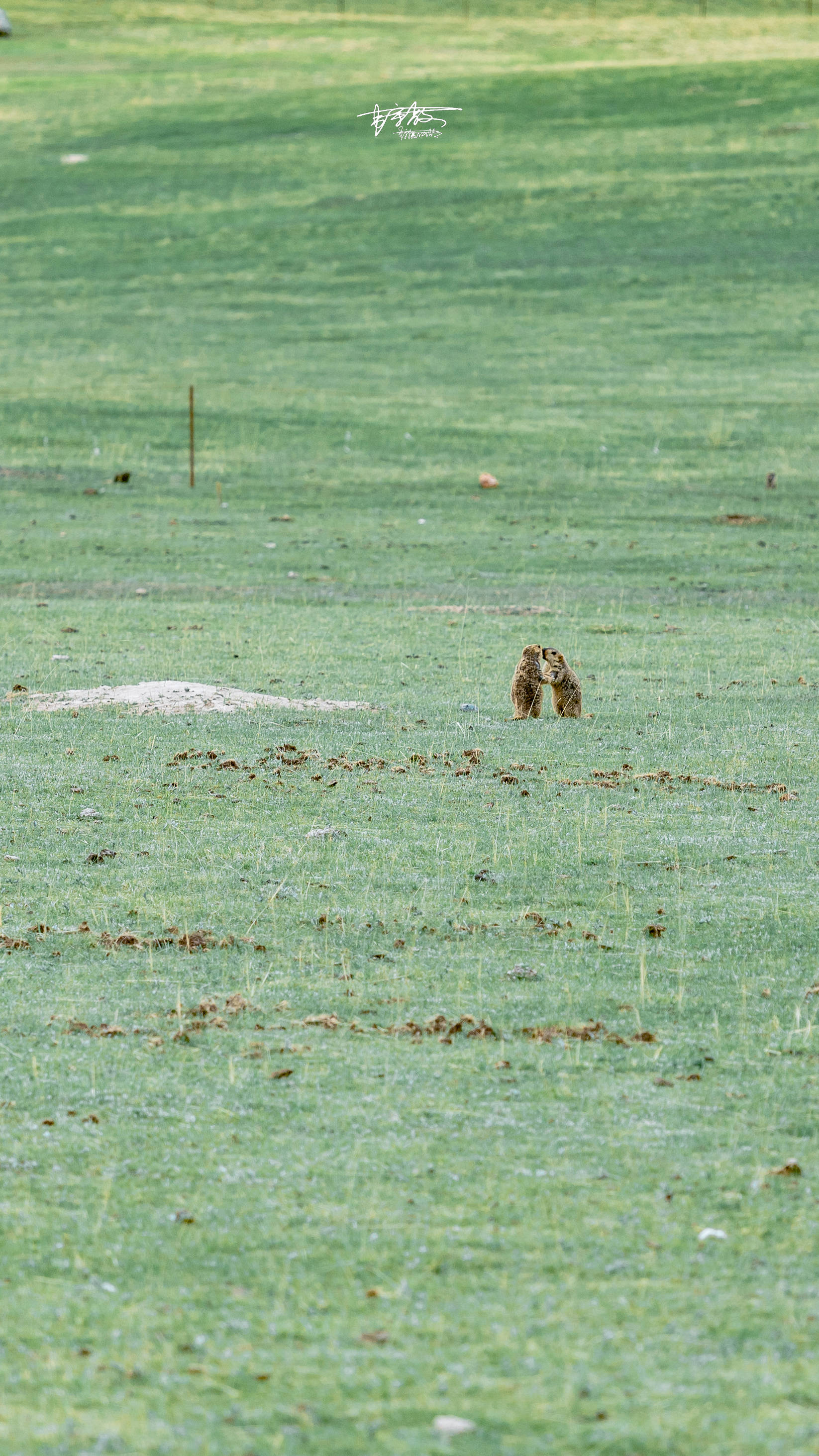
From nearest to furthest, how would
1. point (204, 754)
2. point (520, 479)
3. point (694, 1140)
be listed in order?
point (694, 1140) < point (204, 754) < point (520, 479)

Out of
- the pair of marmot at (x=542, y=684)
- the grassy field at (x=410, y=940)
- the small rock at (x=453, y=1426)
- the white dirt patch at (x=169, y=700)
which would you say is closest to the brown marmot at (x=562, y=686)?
the pair of marmot at (x=542, y=684)

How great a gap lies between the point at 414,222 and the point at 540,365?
16003 mm

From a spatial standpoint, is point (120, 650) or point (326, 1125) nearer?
point (326, 1125)

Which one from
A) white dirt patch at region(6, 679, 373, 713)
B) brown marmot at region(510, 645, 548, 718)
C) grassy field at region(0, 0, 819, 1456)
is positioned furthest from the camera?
white dirt patch at region(6, 679, 373, 713)

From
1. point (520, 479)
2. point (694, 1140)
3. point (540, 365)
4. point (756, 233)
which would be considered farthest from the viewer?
point (756, 233)

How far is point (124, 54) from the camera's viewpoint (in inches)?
2788

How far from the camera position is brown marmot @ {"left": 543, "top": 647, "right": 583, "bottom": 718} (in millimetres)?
12602

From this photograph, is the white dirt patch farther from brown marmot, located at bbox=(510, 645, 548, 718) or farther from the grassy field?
brown marmot, located at bbox=(510, 645, 548, 718)

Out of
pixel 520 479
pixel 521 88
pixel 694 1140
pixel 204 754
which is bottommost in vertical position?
pixel 520 479

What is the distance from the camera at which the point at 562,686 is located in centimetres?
1284

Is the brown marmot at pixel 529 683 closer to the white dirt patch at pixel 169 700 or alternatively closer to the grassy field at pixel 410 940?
the grassy field at pixel 410 940

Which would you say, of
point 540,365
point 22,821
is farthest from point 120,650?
point 540,365

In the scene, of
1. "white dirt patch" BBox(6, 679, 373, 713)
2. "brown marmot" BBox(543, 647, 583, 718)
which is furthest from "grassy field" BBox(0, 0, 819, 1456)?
"white dirt patch" BBox(6, 679, 373, 713)

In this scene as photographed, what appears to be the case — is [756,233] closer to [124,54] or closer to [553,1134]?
[124,54]
